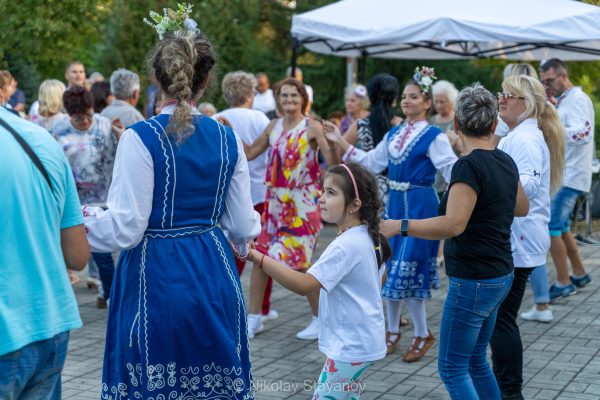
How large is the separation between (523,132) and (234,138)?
77.5 inches

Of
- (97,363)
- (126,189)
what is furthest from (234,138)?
(97,363)

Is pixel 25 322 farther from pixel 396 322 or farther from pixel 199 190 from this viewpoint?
pixel 396 322

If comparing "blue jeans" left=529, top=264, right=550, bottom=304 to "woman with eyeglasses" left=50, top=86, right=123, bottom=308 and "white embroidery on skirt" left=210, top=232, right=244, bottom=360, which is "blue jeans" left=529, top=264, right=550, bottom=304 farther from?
"white embroidery on skirt" left=210, top=232, right=244, bottom=360

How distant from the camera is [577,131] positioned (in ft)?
25.6

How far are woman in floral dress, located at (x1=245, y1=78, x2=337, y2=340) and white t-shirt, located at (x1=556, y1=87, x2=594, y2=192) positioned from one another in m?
2.61

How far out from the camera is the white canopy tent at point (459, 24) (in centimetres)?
840

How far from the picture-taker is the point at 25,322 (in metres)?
2.69

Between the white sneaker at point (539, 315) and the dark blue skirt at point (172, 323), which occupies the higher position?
the dark blue skirt at point (172, 323)

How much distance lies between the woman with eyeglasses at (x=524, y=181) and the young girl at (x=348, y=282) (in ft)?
3.76

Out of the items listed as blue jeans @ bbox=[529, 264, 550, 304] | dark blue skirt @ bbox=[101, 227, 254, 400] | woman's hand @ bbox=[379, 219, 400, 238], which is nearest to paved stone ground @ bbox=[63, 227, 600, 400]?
blue jeans @ bbox=[529, 264, 550, 304]

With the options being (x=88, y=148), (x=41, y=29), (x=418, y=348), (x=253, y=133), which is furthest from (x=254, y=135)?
(x=41, y=29)

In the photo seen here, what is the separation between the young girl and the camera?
11.8ft

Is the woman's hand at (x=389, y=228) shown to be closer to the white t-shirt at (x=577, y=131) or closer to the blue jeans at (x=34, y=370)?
the blue jeans at (x=34, y=370)

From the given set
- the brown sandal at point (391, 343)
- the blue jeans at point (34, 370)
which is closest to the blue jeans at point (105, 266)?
the brown sandal at point (391, 343)
